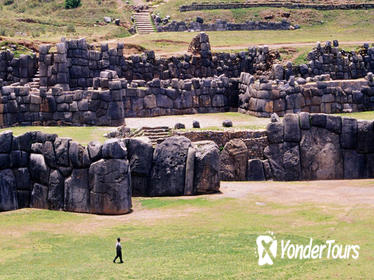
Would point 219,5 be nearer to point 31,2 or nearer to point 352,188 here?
point 31,2

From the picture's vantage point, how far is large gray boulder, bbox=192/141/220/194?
3531cm

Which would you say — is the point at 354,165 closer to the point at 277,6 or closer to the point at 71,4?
the point at 277,6

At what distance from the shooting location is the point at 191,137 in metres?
41.1

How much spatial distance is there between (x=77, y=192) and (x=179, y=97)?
17.2 meters

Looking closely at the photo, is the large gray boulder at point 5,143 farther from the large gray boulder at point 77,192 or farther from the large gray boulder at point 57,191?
the large gray boulder at point 77,192

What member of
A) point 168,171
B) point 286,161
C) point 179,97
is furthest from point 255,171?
point 179,97

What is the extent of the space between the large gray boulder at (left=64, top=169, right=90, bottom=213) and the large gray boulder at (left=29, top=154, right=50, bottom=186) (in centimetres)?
96

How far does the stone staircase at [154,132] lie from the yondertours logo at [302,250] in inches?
524

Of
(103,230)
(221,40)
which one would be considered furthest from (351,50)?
(103,230)

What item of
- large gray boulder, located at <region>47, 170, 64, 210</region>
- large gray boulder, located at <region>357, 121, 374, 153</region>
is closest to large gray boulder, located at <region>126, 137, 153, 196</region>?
large gray boulder, located at <region>47, 170, 64, 210</region>

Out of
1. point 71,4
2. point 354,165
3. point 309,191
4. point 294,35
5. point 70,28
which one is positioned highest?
point 71,4

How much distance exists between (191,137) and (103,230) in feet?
36.4

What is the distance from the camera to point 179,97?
1971 inches

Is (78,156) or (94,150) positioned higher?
(94,150)
